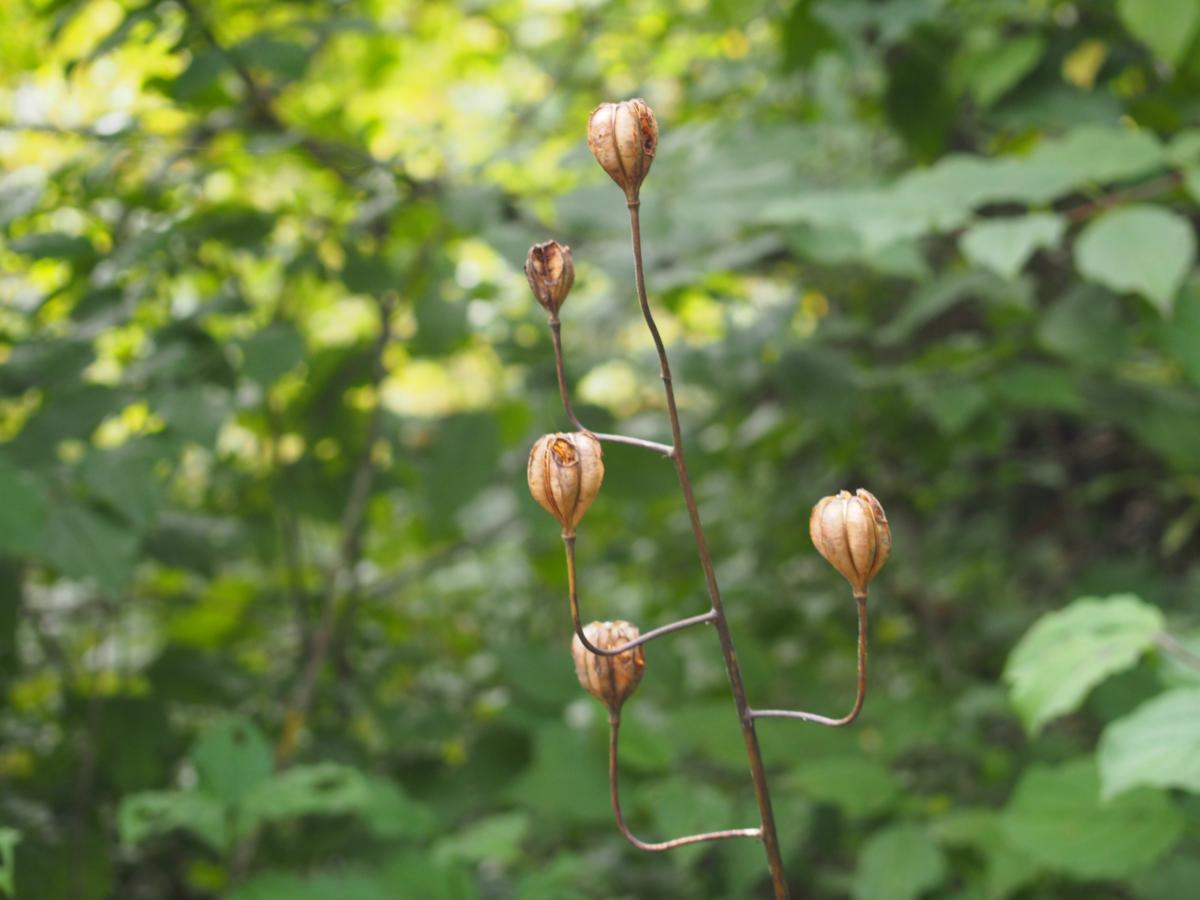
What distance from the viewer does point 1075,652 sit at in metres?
1.13

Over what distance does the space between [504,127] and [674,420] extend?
267 centimetres

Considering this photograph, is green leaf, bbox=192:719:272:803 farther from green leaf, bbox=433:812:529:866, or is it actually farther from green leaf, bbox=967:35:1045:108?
green leaf, bbox=967:35:1045:108

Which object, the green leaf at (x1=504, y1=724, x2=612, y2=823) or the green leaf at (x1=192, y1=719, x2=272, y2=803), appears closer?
the green leaf at (x1=192, y1=719, x2=272, y2=803)

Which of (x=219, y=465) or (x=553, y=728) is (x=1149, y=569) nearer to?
(x=553, y=728)

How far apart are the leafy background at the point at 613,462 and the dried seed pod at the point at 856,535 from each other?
1.84ft

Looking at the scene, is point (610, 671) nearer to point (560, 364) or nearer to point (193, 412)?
point (560, 364)

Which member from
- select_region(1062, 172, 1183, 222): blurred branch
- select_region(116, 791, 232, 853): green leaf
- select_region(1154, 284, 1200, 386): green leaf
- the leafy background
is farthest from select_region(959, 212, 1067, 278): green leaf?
select_region(116, 791, 232, 853): green leaf

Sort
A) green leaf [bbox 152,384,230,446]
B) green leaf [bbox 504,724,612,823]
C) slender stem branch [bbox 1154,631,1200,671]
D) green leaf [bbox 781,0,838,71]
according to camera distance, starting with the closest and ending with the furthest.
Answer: slender stem branch [bbox 1154,631,1200,671], green leaf [bbox 152,384,230,446], green leaf [bbox 504,724,612,823], green leaf [bbox 781,0,838,71]

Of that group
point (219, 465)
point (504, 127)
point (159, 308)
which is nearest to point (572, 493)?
point (159, 308)

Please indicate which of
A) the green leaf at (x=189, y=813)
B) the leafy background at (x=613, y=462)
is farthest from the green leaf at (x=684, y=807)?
the green leaf at (x=189, y=813)

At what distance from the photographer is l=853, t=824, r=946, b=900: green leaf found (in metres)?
1.50

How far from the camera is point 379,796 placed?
1.52 m

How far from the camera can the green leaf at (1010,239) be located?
1.36m

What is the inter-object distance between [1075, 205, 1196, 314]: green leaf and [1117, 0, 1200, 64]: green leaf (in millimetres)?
252
